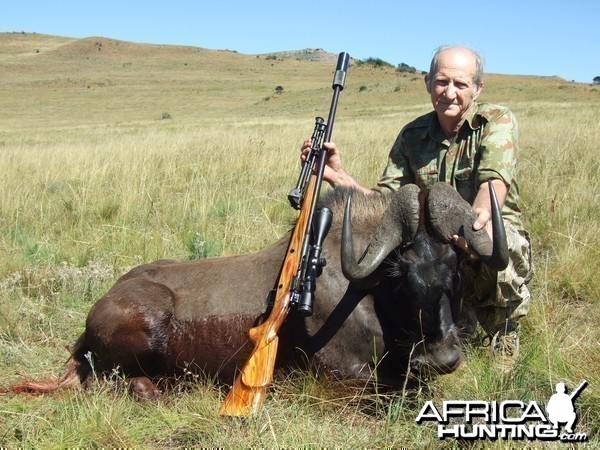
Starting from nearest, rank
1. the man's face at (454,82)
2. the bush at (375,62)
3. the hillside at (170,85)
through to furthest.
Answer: the man's face at (454,82) → the hillside at (170,85) → the bush at (375,62)

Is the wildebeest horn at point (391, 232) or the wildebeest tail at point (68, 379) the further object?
the wildebeest tail at point (68, 379)

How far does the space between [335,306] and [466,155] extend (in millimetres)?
1559

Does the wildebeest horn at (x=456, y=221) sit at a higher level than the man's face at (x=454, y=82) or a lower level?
lower

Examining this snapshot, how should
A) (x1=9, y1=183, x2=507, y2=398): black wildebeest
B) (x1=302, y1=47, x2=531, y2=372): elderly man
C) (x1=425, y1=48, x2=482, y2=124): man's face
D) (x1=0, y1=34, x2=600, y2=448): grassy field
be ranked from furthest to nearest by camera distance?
(x1=425, y1=48, x2=482, y2=124): man's face
(x1=302, y1=47, x2=531, y2=372): elderly man
(x1=9, y1=183, x2=507, y2=398): black wildebeest
(x1=0, y1=34, x2=600, y2=448): grassy field

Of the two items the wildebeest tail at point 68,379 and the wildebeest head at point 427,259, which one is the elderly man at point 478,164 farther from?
the wildebeest tail at point 68,379

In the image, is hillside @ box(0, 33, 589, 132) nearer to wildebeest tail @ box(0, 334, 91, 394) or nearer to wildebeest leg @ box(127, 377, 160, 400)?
wildebeest tail @ box(0, 334, 91, 394)

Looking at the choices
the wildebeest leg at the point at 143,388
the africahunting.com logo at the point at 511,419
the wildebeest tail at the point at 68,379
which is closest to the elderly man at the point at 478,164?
the africahunting.com logo at the point at 511,419

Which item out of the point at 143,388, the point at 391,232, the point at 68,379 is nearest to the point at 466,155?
the point at 391,232

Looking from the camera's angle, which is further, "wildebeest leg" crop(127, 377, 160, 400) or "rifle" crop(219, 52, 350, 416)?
"wildebeest leg" crop(127, 377, 160, 400)

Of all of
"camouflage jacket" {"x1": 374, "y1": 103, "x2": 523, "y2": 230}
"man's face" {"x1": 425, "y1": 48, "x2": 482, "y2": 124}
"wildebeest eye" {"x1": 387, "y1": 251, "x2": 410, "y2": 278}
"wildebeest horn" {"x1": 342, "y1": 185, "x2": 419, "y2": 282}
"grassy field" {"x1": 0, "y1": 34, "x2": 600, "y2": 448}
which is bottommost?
"grassy field" {"x1": 0, "y1": 34, "x2": 600, "y2": 448}

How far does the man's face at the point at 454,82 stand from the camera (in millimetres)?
4535

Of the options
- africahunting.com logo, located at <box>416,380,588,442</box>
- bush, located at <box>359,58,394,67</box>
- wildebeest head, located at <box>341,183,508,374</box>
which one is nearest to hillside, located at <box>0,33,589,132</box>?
bush, located at <box>359,58,394,67</box>

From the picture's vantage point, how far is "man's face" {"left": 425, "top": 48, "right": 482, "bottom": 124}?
14.9 ft

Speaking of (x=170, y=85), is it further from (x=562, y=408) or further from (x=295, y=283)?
(x=562, y=408)
